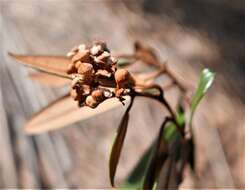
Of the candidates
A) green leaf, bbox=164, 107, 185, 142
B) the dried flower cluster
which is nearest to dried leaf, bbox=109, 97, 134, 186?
the dried flower cluster

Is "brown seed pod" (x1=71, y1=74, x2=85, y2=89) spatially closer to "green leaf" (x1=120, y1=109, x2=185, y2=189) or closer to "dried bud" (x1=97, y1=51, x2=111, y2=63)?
"dried bud" (x1=97, y1=51, x2=111, y2=63)

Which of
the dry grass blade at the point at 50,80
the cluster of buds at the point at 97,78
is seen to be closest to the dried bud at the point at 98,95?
the cluster of buds at the point at 97,78

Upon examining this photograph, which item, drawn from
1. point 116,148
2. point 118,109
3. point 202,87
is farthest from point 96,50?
point 118,109

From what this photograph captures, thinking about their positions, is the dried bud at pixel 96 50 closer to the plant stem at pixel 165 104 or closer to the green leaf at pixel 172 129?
the plant stem at pixel 165 104

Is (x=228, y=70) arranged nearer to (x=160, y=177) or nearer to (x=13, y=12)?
(x=13, y=12)

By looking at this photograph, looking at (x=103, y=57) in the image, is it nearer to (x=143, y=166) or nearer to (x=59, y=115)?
(x=59, y=115)

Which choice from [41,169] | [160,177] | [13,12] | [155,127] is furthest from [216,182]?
[13,12]

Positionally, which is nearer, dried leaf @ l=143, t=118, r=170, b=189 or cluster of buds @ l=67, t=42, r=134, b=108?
cluster of buds @ l=67, t=42, r=134, b=108
